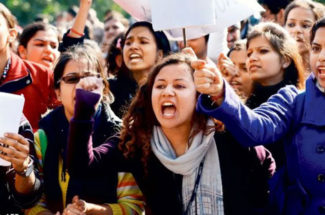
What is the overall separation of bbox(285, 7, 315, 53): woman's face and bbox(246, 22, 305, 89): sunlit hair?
828mm

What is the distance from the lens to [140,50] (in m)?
6.00

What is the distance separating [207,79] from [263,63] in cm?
182

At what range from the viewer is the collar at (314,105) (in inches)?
159

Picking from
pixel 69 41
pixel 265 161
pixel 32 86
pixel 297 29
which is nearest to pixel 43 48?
pixel 69 41

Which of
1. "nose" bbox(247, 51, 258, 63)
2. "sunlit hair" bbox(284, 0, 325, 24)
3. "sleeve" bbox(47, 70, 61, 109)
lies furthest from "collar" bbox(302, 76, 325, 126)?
"sunlit hair" bbox(284, 0, 325, 24)

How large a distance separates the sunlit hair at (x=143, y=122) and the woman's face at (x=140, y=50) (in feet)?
4.58

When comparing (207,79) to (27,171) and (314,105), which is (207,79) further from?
(27,171)

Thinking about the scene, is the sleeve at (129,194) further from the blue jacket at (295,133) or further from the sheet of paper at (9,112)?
the blue jacket at (295,133)

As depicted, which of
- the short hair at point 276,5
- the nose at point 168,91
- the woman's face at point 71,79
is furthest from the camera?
the short hair at point 276,5

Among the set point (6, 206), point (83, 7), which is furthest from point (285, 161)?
point (83, 7)

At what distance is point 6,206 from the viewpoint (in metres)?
4.82

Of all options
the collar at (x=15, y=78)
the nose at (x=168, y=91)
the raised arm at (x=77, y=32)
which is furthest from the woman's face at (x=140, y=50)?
the nose at (x=168, y=91)

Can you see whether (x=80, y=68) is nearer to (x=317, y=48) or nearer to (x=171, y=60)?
(x=171, y=60)

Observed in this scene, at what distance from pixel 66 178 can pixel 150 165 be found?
2.02 ft
